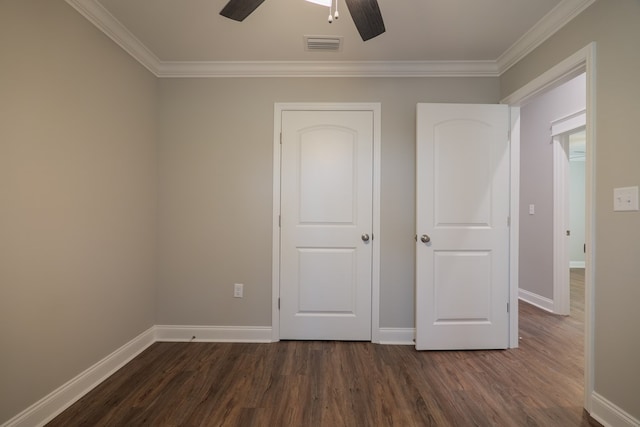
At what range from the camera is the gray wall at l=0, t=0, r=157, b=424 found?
1.34 m

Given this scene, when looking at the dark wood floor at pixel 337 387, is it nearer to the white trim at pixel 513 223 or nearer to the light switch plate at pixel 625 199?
the white trim at pixel 513 223

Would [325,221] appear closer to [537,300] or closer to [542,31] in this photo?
[542,31]

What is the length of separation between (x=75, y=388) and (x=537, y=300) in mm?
4476

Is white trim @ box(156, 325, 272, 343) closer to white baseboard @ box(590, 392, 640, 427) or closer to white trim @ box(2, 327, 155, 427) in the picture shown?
white trim @ box(2, 327, 155, 427)

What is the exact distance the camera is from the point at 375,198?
2.40 metres

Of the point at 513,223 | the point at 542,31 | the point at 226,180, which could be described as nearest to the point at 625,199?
the point at 513,223

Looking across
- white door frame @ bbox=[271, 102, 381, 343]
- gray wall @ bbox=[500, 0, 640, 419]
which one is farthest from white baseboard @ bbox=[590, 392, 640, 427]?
white door frame @ bbox=[271, 102, 381, 343]

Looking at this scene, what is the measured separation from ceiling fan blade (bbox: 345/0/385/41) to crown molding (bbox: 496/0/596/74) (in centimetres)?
127

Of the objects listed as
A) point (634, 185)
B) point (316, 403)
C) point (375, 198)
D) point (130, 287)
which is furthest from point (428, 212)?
point (130, 287)

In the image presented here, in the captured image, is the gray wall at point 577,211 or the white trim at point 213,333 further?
the gray wall at point 577,211

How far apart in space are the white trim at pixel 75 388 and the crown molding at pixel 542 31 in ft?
12.5

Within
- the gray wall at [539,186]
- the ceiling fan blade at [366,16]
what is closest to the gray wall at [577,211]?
the gray wall at [539,186]

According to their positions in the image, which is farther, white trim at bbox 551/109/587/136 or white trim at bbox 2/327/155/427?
white trim at bbox 551/109/587/136

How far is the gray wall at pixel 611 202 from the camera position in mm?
1352
